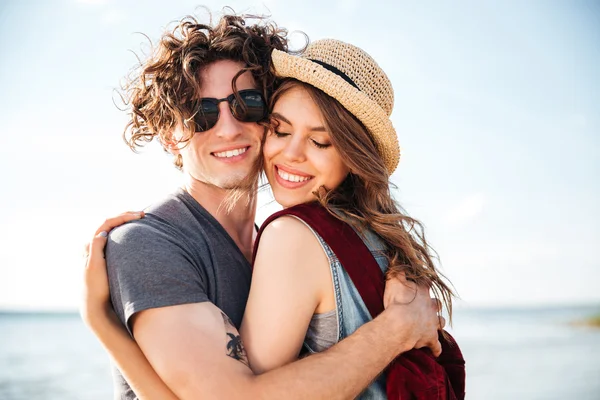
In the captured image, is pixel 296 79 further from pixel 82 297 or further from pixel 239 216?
pixel 82 297

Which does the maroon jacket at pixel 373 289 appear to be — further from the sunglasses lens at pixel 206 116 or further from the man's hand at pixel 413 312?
the sunglasses lens at pixel 206 116

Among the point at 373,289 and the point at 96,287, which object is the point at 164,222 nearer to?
the point at 96,287

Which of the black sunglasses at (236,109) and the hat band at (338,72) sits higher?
the hat band at (338,72)

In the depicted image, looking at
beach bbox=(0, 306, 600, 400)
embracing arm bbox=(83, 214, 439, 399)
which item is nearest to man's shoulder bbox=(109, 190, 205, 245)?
embracing arm bbox=(83, 214, 439, 399)

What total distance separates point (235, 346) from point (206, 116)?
4.55 feet

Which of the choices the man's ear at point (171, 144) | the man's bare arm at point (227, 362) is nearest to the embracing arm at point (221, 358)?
the man's bare arm at point (227, 362)

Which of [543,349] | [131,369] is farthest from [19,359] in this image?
[131,369]

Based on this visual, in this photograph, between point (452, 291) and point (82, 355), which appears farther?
point (82, 355)

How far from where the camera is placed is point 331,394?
2.16 metres

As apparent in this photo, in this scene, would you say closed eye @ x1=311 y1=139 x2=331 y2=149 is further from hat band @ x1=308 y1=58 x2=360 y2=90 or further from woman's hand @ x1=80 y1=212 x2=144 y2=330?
woman's hand @ x1=80 y1=212 x2=144 y2=330

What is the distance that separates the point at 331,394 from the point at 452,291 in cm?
100

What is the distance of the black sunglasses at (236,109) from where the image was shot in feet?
10.2

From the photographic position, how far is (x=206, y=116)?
3180 mm

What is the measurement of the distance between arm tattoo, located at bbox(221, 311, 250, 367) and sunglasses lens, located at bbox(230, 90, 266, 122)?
47.2 inches
